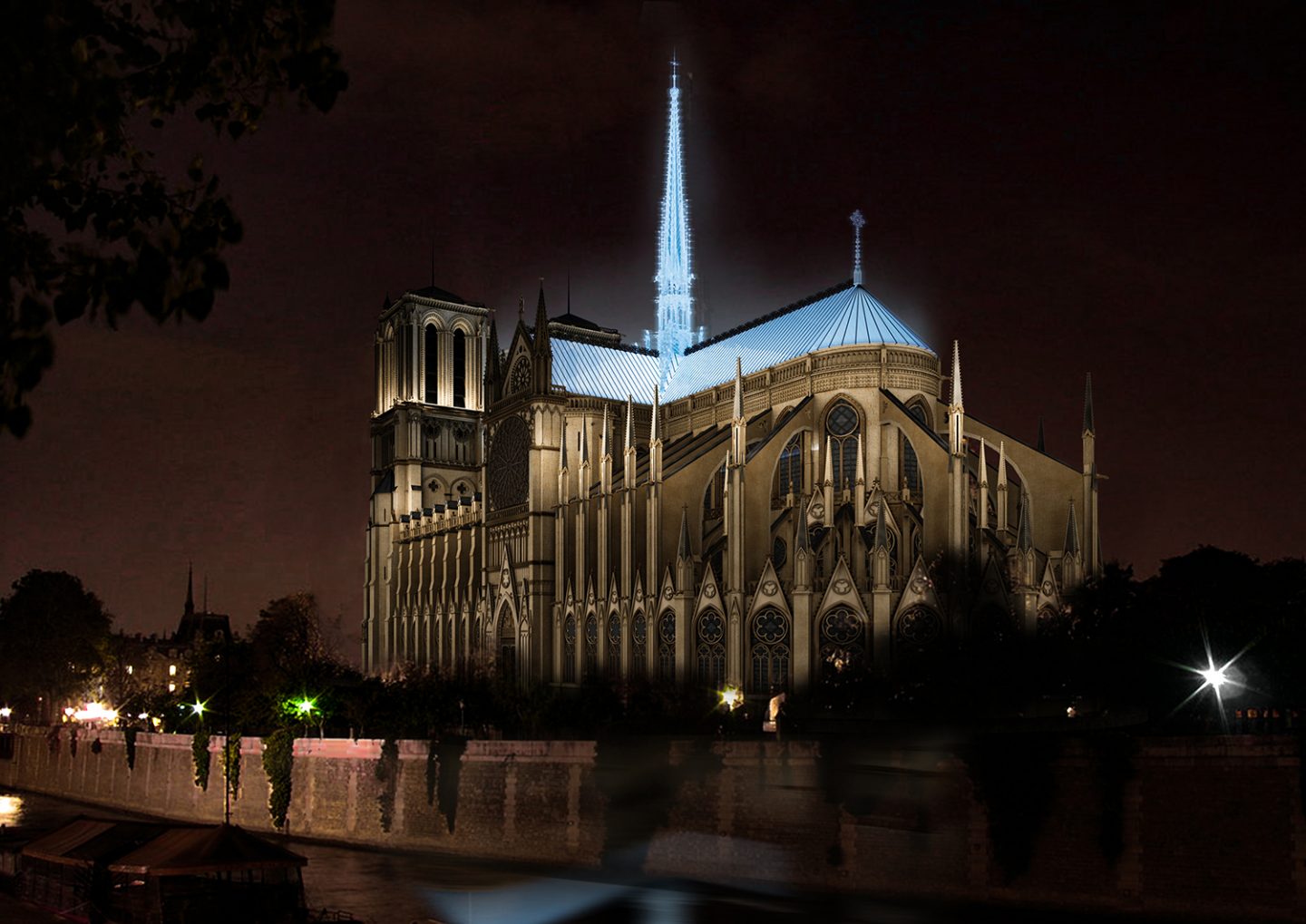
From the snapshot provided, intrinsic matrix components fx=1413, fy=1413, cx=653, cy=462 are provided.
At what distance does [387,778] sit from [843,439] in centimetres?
2338

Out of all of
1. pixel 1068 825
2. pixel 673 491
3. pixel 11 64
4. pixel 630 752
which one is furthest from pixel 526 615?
pixel 11 64

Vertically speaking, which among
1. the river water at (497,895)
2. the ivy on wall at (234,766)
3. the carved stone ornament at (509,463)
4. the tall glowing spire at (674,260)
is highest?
the tall glowing spire at (674,260)

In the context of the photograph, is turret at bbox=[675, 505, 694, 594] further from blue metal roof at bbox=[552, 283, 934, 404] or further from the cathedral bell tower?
the cathedral bell tower

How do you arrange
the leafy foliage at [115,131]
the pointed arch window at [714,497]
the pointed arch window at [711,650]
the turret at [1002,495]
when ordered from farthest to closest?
the pointed arch window at [714,497] < the turret at [1002,495] < the pointed arch window at [711,650] < the leafy foliage at [115,131]

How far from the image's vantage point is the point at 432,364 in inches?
3873

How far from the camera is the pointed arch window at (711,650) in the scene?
52719 millimetres

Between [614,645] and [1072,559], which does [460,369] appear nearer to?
[614,645]

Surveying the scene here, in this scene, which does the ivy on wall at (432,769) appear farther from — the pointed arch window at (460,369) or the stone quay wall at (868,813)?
the pointed arch window at (460,369)

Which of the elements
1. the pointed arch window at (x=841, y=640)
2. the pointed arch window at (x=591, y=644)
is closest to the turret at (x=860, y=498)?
the pointed arch window at (x=841, y=640)

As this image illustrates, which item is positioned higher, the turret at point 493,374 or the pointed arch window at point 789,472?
the turret at point 493,374

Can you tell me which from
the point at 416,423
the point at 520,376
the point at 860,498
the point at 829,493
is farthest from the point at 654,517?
the point at 416,423

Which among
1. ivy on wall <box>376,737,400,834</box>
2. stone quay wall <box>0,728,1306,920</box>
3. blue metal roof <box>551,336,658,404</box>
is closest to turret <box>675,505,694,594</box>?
stone quay wall <box>0,728,1306,920</box>

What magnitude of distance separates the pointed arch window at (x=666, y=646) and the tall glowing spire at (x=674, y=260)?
27.5 metres

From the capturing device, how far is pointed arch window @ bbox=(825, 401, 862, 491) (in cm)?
5775
